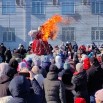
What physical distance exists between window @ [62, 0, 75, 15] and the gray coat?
43.3m

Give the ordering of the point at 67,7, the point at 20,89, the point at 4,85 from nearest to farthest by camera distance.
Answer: the point at 20,89 → the point at 4,85 → the point at 67,7

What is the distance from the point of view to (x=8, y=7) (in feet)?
181

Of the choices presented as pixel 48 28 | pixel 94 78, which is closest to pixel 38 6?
pixel 48 28

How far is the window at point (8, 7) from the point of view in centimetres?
5466

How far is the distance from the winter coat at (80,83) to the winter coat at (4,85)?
2.51 m

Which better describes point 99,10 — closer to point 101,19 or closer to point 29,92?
point 101,19

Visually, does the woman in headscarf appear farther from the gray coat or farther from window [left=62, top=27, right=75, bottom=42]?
window [left=62, top=27, right=75, bottom=42]

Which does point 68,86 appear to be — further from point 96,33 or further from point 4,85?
point 96,33

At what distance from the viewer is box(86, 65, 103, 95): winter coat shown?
13.9 meters

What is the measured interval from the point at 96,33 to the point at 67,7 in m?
4.14

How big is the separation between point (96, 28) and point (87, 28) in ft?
3.06

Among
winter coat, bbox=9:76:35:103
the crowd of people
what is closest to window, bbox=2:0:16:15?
the crowd of people

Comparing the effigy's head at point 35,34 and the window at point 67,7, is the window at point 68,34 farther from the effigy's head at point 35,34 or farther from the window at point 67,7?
the effigy's head at point 35,34

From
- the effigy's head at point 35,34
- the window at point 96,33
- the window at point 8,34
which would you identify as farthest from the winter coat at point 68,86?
the window at point 8,34
